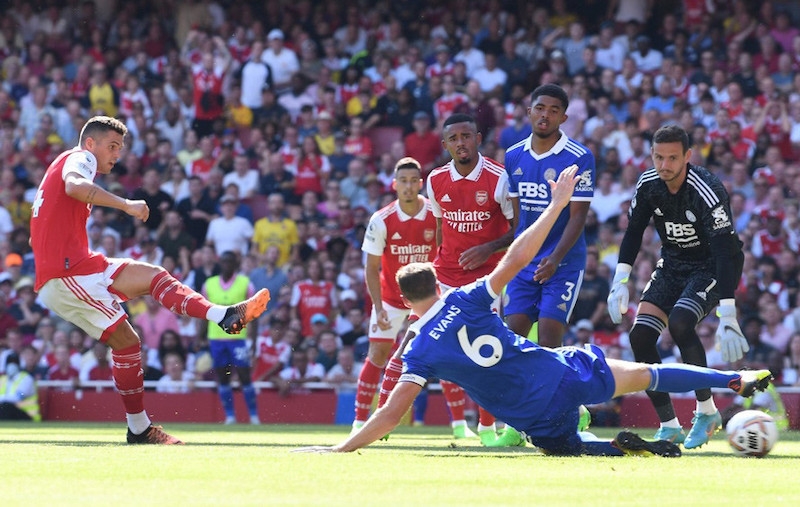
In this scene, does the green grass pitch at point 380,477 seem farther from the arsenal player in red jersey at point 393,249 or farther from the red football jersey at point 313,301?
the red football jersey at point 313,301

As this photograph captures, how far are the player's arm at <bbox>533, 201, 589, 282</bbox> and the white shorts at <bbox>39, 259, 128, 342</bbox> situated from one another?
3.36 metres

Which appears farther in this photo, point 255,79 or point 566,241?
point 255,79

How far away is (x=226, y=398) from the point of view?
58.7 ft

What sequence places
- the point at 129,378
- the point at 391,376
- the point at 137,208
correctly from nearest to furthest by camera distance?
the point at 137,208, the point at 129,378, the point at 391,376

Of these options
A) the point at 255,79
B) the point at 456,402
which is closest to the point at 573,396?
the point at 456,402

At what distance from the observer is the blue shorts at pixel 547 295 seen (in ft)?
35.8

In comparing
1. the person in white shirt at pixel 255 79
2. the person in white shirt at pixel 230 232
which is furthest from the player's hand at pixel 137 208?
the person in white shirt at pixel 255 79

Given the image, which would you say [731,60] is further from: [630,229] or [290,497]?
[290,497]

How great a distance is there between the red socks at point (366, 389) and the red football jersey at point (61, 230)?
3.20 m

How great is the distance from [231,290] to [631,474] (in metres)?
11.3

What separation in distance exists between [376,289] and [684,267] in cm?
346

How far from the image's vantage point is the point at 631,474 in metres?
7.55

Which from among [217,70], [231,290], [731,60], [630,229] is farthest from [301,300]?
[630,229]

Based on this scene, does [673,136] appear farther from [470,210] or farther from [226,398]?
[226,398]
